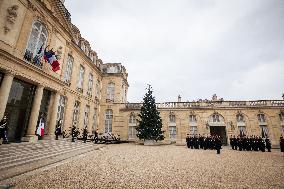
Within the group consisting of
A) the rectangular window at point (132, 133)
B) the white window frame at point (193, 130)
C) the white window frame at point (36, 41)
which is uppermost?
the white window frame at point (36, 41)

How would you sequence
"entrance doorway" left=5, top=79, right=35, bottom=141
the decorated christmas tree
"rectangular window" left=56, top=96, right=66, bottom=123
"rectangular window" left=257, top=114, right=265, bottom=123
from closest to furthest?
"entrance doorway" left=5, top=79, right=35, bottom=141, "rectangular window" left=56, top=96, right=66, bottom=123, the decorated christmas tree, "rectangular window" left=257, top=114, right=265, bottom=123

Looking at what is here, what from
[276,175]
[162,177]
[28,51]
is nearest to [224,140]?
[276,175]

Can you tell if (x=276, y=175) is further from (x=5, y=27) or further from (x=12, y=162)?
(x=5, y=27)

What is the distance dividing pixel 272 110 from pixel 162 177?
22.9m

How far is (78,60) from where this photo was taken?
63.3ft

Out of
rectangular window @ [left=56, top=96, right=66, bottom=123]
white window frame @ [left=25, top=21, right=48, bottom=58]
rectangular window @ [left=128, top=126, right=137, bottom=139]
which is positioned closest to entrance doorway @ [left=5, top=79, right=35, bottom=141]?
white window frame @ [left=25, top=21, right=48, bottom=58]

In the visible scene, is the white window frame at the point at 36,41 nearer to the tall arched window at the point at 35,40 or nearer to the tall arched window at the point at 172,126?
the tall arched window at the point at 35,40

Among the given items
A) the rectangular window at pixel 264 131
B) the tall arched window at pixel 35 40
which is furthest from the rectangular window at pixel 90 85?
the rectangular window at pixel 264 131

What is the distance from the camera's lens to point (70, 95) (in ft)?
57.4

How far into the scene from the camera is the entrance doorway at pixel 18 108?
10836 mm

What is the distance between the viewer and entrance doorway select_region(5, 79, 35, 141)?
35.6 ft

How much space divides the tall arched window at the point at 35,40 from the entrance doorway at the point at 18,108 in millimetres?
1915

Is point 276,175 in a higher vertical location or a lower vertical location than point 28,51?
lower

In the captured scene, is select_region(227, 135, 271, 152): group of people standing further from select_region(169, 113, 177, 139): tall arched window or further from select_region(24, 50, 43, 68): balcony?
select_region(24, 50, 43, 68): balcony
